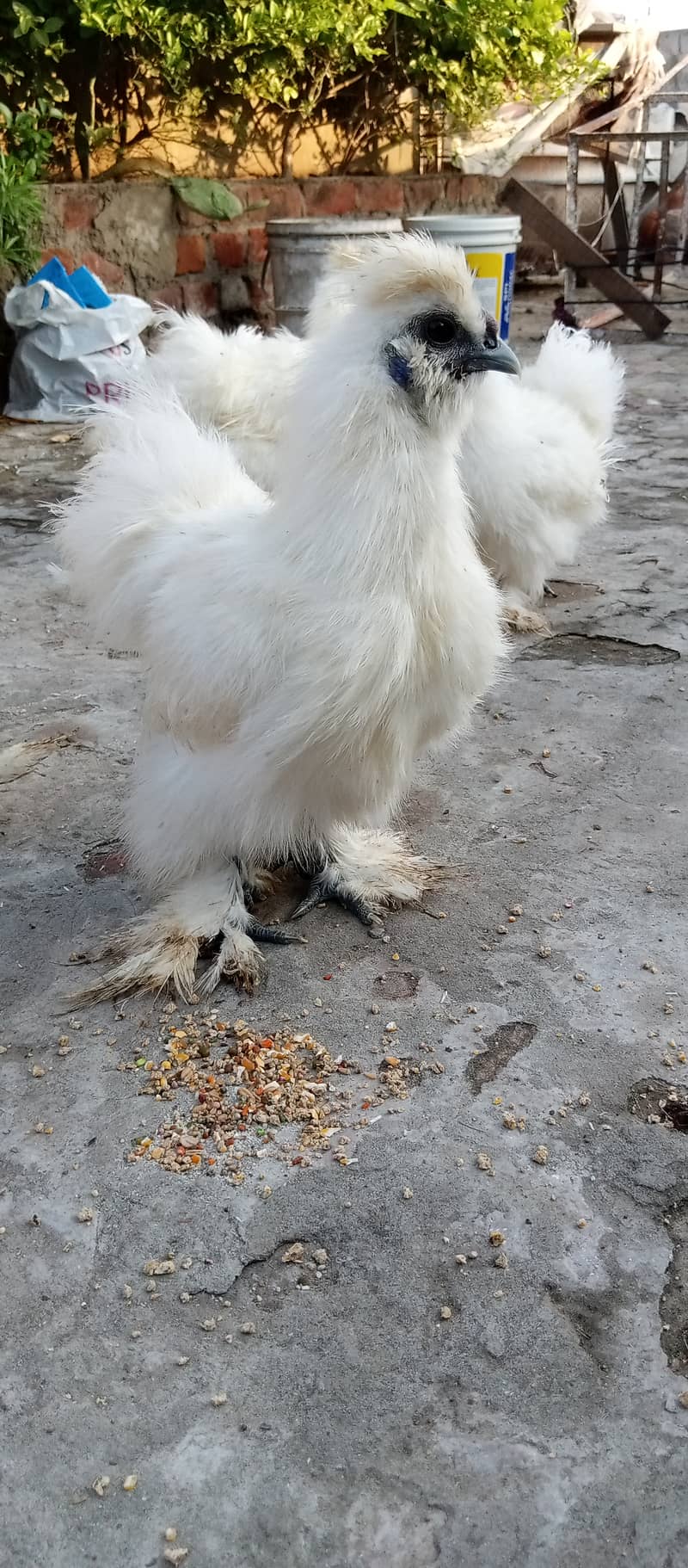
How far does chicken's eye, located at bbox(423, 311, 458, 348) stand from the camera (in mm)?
2240

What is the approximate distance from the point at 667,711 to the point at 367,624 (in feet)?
5.69

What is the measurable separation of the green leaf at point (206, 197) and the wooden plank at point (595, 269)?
249cm

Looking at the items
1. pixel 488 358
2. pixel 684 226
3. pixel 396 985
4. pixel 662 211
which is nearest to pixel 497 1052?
pixel 396 985

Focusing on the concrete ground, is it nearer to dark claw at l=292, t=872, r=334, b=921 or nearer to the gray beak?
dark claw at l=292, t=872, r=334, b=921

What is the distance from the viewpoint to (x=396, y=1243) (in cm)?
192

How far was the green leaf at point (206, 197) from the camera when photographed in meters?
7.71

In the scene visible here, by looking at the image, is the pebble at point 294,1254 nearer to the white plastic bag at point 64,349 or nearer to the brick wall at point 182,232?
the white plastic bag at point 64,349

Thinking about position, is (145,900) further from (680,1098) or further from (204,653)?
(680,1098)

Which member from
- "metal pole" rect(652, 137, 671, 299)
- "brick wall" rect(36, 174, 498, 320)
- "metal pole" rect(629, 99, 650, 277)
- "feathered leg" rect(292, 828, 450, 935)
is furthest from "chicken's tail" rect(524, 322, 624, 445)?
"metal pole" rect(629, 99, 650, 277)

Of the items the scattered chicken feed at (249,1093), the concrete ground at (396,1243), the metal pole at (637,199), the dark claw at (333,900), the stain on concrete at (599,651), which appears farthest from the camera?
the metal pole at (637,199)

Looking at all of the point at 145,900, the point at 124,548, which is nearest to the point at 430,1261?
the point at 145,900

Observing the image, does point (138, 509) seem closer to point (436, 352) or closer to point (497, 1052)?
point (436, 352)

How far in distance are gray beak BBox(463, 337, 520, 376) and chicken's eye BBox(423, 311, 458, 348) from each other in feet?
0.15

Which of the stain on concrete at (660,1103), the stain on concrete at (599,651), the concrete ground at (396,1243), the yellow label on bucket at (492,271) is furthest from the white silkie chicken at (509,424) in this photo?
the stain on concrete at (660,1103)
